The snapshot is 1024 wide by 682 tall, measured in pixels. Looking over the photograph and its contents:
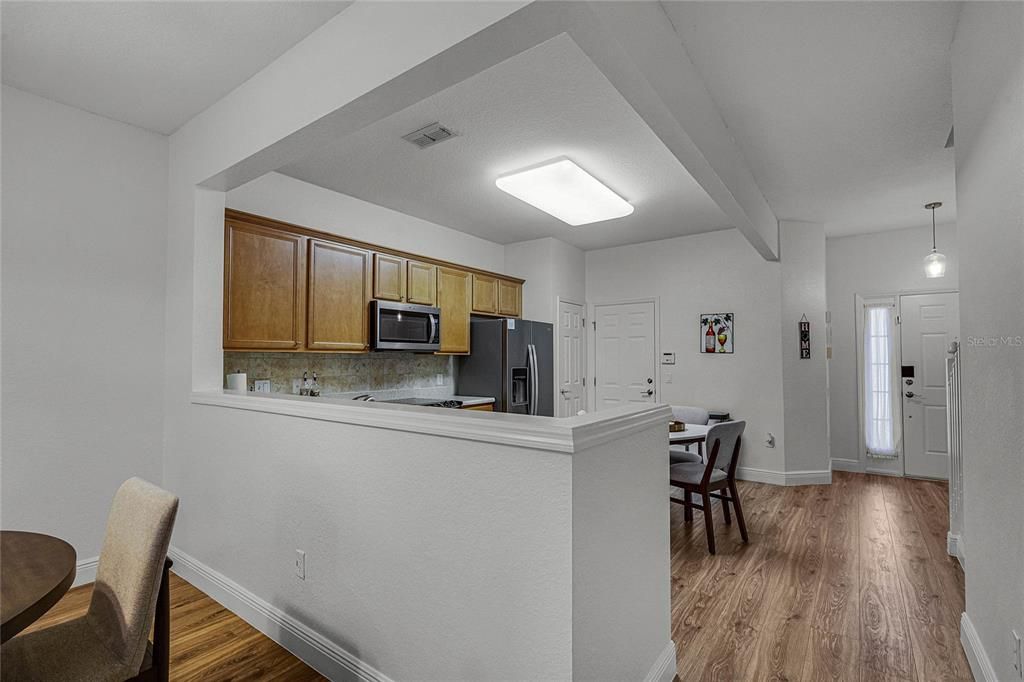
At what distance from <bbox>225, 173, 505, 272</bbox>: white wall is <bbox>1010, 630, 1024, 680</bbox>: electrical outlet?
4.24 m

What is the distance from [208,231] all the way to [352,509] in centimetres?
185

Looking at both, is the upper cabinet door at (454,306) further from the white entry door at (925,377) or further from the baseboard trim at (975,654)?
the white entry door at (925,377)

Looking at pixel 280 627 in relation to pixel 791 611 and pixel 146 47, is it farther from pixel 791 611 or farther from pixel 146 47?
pixel 146 47

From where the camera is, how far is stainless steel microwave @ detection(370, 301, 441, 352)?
12.8ft

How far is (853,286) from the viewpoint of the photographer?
5.58 m

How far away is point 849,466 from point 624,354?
2780 mm

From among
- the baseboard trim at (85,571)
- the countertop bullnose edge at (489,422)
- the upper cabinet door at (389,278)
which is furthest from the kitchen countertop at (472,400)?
the baseboard trim at (85,571)

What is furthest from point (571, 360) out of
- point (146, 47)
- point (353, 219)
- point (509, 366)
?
point (146, 47)

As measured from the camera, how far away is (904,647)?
2.17 m

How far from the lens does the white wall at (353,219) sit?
3.49m

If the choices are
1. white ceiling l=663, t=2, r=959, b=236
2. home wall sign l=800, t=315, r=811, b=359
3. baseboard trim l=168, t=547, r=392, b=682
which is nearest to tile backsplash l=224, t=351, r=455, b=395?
baseboard trim l=168, t=547, r=392, b=682

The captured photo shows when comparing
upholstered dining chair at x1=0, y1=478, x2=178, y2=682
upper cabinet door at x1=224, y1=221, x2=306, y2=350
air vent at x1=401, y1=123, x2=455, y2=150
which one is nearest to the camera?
upholstered dining chair at x1=0, y1=478, x2=178, y2=682

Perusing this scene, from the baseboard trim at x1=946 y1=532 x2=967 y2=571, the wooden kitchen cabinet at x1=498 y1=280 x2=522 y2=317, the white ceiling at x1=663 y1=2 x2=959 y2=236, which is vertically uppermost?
the white ceiling at x1=663 y1=2 x2=959 y2=236

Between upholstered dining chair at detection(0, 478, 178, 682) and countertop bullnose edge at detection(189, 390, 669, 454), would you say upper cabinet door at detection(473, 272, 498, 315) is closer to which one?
countertop bullnose edge at detection(189, 390, 669, 454)
